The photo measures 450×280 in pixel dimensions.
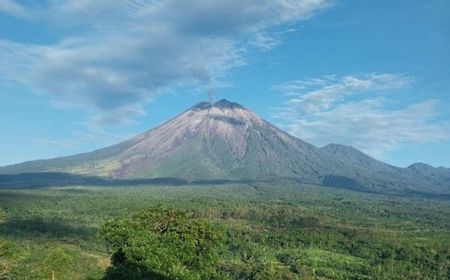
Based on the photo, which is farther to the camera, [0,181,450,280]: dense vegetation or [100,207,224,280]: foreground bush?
[0,181,450,280]: dense vegetation

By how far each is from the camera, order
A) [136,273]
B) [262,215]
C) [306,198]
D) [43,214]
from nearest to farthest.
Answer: [136,273] → [43,214] → [262,215] → [306,198]

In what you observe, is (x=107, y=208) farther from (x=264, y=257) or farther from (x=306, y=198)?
(x=306, y=198)

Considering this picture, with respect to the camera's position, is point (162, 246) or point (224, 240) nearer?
point (162, 246)

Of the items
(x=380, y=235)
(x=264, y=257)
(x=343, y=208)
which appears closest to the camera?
(x=264, y=257)

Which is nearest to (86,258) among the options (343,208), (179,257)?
(179,257)

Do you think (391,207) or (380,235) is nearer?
(380,235)

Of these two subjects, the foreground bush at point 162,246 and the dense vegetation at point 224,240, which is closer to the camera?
the foreground bush at point 162,246
